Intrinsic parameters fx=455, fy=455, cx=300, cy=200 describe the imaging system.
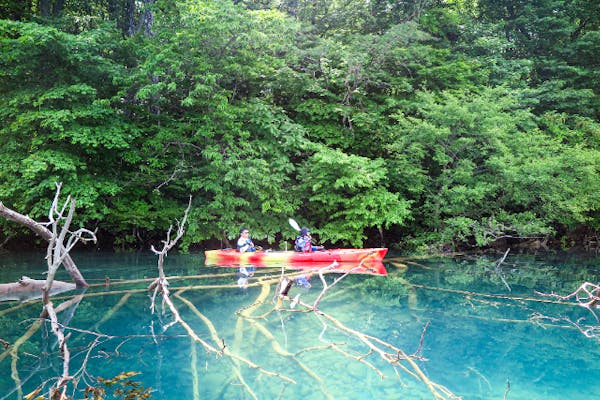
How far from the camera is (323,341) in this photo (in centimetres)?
521

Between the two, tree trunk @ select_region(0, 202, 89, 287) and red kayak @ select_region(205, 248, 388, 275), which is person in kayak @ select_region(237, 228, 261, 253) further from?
tree trunk @ select_region(0, 202, 89, 287)

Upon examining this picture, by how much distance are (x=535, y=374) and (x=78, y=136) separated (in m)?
10.0

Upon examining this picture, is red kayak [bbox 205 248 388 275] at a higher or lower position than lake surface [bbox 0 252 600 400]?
lower

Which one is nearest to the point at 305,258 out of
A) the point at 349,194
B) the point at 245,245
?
the point at 245,245

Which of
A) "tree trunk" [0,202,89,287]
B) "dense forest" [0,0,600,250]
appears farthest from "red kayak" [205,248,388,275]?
"tree trunk" [0,202,89,287]

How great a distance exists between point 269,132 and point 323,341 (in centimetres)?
824

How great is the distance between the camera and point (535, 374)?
14.8 ft

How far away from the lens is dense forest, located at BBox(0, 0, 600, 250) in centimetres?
1085

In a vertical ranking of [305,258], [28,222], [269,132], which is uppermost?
[269,132]

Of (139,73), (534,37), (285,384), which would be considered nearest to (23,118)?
(139,73)

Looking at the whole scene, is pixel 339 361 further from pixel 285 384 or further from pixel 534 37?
pixel 534 37

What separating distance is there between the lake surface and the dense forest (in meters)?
3.19

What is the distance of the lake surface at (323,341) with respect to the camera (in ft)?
13.4

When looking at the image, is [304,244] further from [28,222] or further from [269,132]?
[28,222]
